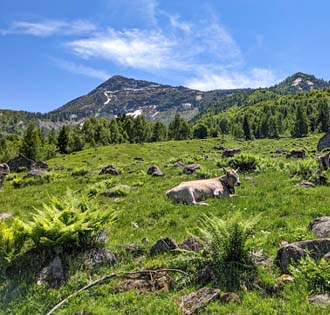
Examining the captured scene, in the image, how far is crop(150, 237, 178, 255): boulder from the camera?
10.0 meters

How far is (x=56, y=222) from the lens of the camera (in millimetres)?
9617

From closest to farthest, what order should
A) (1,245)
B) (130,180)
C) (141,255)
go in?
(1,245)
(141,255)
(130,180)

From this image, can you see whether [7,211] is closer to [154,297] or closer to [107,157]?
[154,297]

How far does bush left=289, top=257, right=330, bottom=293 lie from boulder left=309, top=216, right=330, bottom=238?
7.49 feet

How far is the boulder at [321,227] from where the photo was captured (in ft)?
33.0

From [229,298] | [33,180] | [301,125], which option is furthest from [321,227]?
[301,125]

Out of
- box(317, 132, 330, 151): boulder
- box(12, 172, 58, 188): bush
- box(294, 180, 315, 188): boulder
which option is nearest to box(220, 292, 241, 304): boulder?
box(294, 180, 315, 188): boulder

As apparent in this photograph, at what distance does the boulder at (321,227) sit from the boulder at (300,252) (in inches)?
56.7

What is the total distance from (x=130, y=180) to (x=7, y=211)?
972 centimetres

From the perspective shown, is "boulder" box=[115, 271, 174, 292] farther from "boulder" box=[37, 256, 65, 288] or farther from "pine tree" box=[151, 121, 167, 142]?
"pine tree" box=[151, 121, 167, 142]

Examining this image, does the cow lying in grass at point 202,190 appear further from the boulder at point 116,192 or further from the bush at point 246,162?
the bush at point 246,162

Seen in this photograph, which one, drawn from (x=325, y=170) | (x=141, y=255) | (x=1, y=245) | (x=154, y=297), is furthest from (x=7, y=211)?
(x=325, y=170)

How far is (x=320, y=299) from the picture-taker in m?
7.09

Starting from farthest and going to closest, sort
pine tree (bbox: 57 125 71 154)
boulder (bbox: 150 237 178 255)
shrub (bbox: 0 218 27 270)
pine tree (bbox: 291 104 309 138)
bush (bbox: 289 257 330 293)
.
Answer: pine tree (bbox: 291 104 309 138), pine tree (bbox: 57 125 71 154), boulder (bbox: 150 237 178 255), shrub (bbox: 0 218 27 270), bush (bbox: 289 257 330 293)
